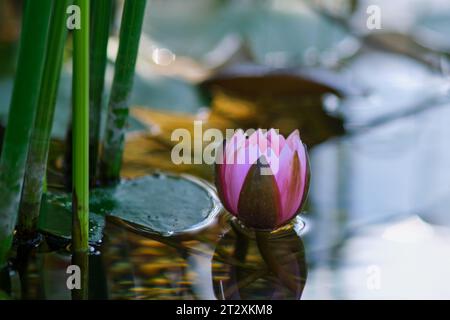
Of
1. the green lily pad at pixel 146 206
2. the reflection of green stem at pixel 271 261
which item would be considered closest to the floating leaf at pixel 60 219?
the green lily pad at pixel 146 206

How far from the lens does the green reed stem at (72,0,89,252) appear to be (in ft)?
2.62

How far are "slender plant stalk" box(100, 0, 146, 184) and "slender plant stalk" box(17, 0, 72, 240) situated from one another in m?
0.13

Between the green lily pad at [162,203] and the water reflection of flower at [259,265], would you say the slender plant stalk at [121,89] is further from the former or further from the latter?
the water reflection of flower at [259,265]

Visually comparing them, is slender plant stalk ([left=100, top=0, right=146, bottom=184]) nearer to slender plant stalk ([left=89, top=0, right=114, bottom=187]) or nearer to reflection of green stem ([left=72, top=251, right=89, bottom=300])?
slender plant stalk ([left=89, top=0, right=114, bottom=187])

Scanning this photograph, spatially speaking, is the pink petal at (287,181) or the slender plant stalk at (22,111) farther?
the pink petal at (287,181)

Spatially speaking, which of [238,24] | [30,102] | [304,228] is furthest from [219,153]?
[238,24]

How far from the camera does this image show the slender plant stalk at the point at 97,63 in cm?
100

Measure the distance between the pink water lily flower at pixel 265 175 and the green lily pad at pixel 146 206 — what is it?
0.09 m

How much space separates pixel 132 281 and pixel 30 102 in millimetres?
234

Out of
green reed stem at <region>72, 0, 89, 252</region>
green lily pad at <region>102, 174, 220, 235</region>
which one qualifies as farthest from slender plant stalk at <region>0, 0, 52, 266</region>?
green lily pad at <region>102, 174, 220, 235</region>

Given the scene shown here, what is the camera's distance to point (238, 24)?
1.88 meters

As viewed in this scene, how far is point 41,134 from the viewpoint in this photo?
0.88 m

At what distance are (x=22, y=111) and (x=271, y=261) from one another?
1.13 ft
